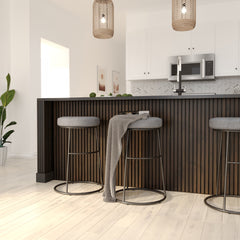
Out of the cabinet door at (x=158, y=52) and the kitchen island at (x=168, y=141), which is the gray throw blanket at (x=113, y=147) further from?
the cabinet door at (x=158, y=52)

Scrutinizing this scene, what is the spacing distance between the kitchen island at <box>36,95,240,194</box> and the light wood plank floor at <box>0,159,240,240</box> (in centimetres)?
22

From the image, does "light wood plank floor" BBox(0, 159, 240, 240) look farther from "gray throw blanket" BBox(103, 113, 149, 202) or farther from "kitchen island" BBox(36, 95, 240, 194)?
"kitchen island" BBox(36, 95, 240, 194)

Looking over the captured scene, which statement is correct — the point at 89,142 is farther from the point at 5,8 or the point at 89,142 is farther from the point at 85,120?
the point at 5,8

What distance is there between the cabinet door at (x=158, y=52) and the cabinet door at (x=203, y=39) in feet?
1.53

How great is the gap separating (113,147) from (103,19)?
1.65 metres

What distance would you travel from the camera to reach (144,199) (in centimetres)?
272

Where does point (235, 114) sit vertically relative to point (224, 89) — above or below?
below

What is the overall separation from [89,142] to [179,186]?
1041mm

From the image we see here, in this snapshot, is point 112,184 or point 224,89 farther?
point 224,89

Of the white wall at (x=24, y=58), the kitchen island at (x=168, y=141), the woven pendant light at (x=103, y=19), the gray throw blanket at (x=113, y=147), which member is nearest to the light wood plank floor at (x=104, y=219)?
the gray throw blanket at (x=113, y=147)

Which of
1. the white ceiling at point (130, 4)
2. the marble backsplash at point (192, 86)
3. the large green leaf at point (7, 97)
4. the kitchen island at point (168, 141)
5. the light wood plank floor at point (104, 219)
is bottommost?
the light wood plank floor at point (104, 219)

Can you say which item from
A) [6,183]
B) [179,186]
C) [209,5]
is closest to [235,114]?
[179,186]

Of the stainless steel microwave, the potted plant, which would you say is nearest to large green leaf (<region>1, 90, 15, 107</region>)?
the potted plant

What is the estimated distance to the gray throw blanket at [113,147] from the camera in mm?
2650
